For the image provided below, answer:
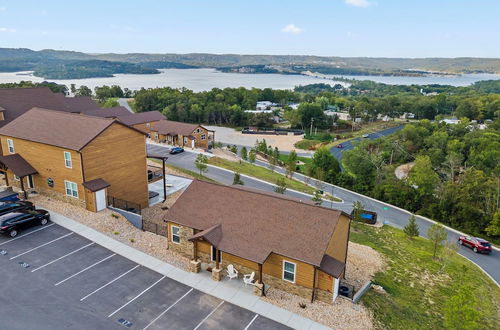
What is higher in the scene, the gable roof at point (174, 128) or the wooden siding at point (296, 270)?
the wooden siding at point (296, 270)

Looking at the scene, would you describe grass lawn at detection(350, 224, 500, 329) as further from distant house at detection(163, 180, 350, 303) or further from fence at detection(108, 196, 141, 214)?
A: fence at detection(108, 196, 141, 214)

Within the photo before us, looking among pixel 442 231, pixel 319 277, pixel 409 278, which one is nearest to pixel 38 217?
pixel 319 277

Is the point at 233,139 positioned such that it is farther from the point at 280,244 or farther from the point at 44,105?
the point at 280,244

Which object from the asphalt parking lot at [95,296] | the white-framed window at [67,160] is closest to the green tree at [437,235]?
the asphalt parking lot at [95,296]

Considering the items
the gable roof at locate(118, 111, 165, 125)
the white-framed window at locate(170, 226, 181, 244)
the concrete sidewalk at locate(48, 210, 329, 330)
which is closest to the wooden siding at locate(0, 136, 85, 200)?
the concrete sidewalk at locate(48, 210, 329, 330)

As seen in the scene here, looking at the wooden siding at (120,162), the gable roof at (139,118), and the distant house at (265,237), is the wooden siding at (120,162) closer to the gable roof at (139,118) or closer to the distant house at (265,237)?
the distant house at (265,237)
